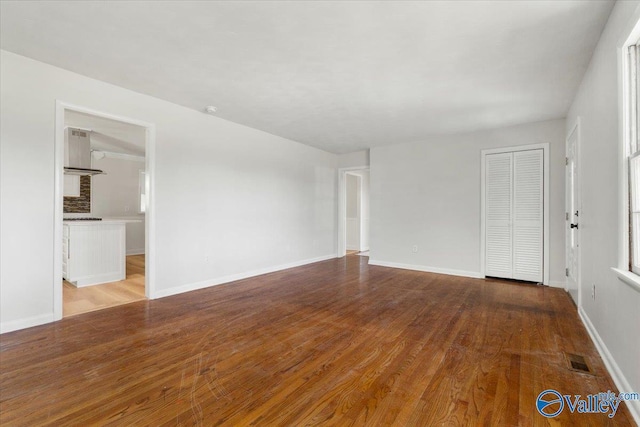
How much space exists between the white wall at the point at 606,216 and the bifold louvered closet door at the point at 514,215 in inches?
63.9

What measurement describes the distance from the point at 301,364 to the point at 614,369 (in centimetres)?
202

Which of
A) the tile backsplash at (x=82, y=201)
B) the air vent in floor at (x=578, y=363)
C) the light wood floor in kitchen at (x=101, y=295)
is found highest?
the tile backsplash at (x=82, y=201)

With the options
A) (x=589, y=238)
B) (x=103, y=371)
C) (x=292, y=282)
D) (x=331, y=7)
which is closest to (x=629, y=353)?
(x=589, y=238)

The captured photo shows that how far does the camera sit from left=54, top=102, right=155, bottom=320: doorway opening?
10.4ft

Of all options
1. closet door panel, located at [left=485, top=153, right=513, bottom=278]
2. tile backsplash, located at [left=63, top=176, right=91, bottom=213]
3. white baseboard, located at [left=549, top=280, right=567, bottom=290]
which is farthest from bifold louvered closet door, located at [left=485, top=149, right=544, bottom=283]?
tile backsplash, located at [left=63, top=176, right=91, bottom=213]

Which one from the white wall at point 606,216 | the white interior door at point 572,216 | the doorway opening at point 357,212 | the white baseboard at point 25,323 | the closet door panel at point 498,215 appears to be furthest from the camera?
the doorway opening at point 357,212

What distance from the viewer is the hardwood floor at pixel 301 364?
5.18 ft

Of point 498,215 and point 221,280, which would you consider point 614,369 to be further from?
point 221,280

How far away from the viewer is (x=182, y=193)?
392 cm

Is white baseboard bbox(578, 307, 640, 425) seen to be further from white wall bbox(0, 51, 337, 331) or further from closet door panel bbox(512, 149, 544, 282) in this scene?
white wall bbox(0, 51, 337, 331)

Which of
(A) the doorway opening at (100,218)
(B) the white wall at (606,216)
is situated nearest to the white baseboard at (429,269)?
(B) the white wall at (606,216)

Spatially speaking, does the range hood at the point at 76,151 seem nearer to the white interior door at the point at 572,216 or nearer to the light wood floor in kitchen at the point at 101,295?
the light wood floor in kitchen at the point at 101,295

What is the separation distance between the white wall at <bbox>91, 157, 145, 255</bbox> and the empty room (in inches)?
83.5

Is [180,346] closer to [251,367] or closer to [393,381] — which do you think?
[251,367]
